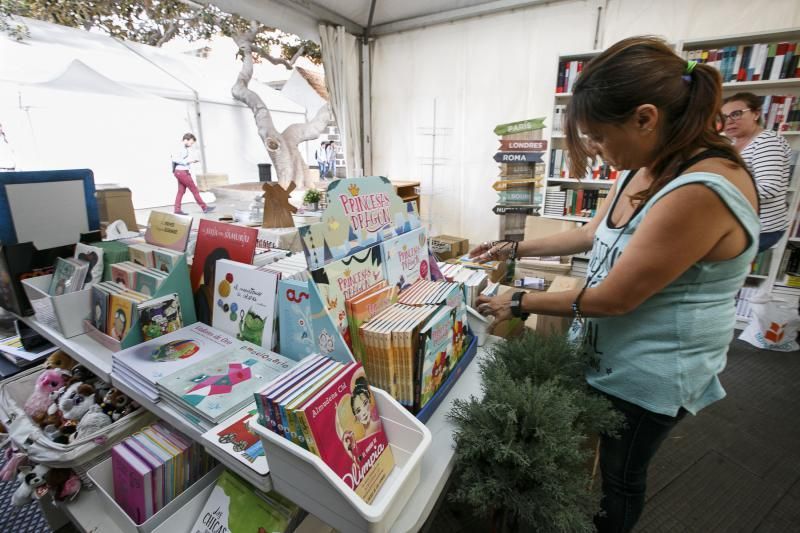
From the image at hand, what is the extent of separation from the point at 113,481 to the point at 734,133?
3.54 m

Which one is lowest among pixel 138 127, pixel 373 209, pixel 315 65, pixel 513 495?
pixel 513 495

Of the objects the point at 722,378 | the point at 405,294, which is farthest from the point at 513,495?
the point at 722,378

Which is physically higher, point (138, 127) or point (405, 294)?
point (138, 127)

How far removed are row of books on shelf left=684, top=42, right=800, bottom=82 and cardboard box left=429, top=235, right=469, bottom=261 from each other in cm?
230

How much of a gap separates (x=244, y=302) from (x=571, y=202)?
3216 mm

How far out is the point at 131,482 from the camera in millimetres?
896

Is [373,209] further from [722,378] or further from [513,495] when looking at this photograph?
[722,378]

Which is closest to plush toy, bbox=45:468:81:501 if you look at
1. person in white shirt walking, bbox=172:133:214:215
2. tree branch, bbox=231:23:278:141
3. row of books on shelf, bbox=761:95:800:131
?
person in white shirt walking, bbox=172:133:214:215

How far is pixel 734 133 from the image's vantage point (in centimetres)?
238

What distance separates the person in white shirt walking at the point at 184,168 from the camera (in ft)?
13.8

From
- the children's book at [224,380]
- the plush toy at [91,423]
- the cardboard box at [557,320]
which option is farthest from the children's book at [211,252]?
the cardboard box at [557,320]

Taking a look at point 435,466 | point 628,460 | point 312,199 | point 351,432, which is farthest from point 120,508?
point 312,199

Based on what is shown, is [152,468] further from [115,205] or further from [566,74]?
[566,74]

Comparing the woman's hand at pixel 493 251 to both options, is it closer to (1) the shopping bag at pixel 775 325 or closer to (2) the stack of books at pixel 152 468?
(2) the stack of books at pixel 152 468
